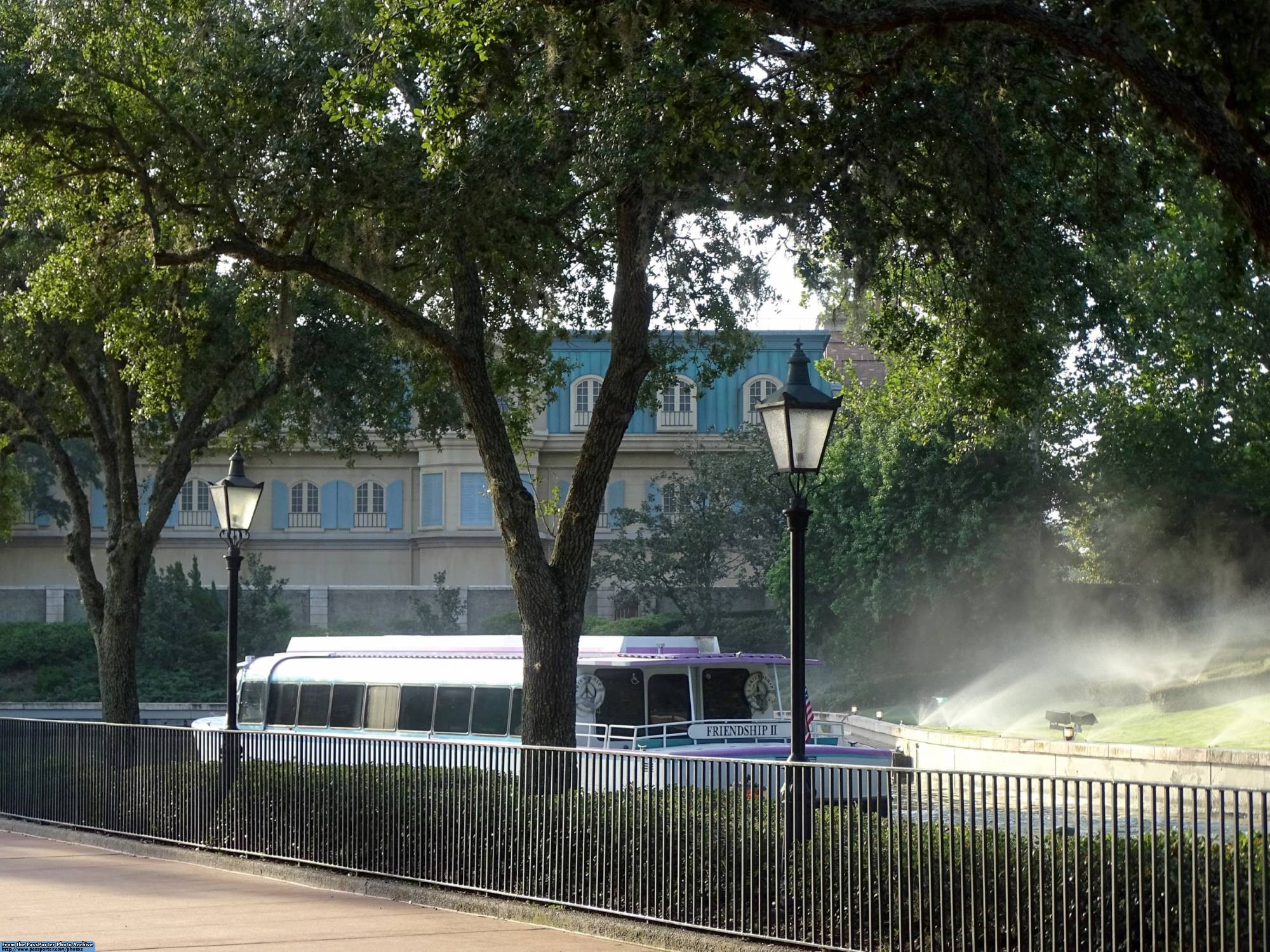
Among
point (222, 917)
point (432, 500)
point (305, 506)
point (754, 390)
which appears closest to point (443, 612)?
point (432, 500)

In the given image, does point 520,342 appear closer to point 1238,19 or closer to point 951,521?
point 1238,19

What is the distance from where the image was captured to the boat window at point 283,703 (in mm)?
24828

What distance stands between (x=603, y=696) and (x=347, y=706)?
5248 mm

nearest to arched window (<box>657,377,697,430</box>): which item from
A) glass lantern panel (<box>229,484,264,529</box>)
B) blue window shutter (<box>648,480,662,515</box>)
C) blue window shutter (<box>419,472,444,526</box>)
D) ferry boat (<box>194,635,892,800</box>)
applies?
blue window shutter (<box>648,480,662,515</box>)

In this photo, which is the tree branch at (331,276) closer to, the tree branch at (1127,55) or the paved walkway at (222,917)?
the paved walkway at (222,917)

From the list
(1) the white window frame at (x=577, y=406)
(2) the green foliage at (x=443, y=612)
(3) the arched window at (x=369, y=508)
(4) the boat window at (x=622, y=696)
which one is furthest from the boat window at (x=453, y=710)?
(3) the arched window at (x=369, y=508)

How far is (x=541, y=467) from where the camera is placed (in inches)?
2518

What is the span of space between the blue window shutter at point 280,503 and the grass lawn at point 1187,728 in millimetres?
37003

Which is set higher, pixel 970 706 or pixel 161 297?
pixel 161 297

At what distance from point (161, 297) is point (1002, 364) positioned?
11.4 metres

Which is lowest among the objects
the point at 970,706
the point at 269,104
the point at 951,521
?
the point at 970,706

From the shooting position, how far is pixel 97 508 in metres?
66.3

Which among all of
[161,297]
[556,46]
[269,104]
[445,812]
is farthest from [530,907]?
[161,297]

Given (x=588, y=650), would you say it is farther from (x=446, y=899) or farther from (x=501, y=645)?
(x=446, y=899)
